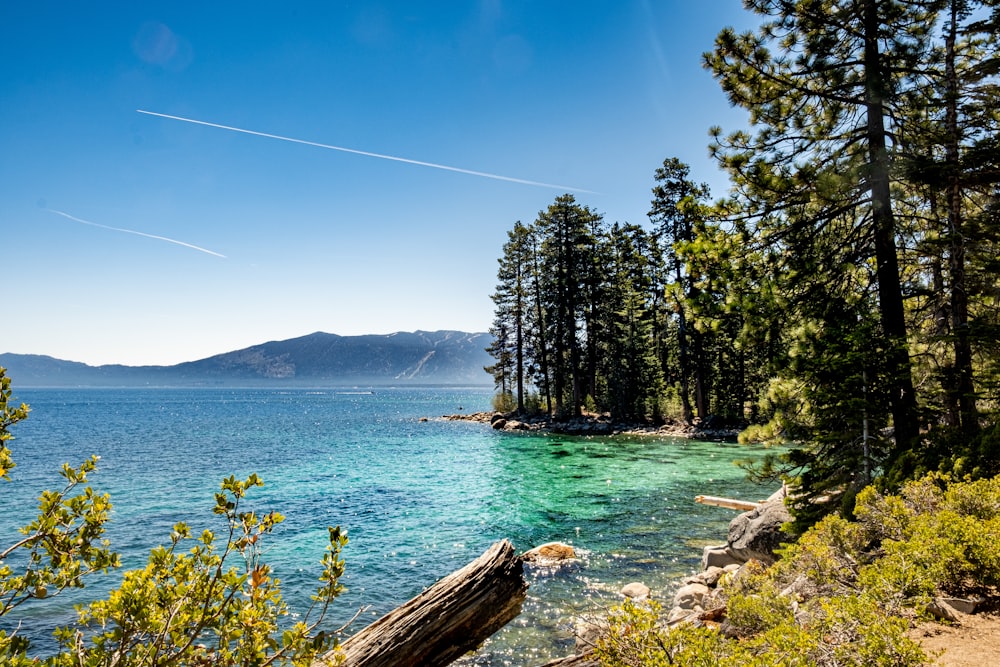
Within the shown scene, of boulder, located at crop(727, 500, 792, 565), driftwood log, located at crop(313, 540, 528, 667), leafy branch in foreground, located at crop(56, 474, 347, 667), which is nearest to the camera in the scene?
leafy branch in foreground, located at crop(56, 474, 347, 667)

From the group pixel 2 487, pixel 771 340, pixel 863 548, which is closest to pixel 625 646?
pixel 863 548

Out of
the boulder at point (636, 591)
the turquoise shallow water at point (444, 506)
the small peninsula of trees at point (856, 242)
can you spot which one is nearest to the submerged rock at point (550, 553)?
the turquoise shallow water at point (444, 506)

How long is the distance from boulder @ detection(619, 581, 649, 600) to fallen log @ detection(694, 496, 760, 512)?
6.46 meters

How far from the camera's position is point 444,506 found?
16406 mm

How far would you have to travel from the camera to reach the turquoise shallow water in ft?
31.2

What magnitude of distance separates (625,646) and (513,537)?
9.90 m

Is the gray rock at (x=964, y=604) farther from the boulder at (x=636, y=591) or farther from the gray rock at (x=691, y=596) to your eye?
the boulder at (x=636, y=591)

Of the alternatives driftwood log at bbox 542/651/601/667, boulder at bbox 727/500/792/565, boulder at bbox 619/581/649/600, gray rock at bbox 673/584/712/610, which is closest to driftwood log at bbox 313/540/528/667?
driftwood log at bbox 542/651/601/667

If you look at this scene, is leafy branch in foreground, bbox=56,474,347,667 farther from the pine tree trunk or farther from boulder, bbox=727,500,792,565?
boulder, bbox=727,500,792,565

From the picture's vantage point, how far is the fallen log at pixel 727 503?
46.5 ft

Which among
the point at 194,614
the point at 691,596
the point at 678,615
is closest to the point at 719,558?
the point at 691,596

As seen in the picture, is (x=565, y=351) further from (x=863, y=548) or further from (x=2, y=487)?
(x=863, y=548)

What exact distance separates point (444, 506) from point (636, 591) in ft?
28.7

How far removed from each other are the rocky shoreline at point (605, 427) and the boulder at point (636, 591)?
73.9 feet
